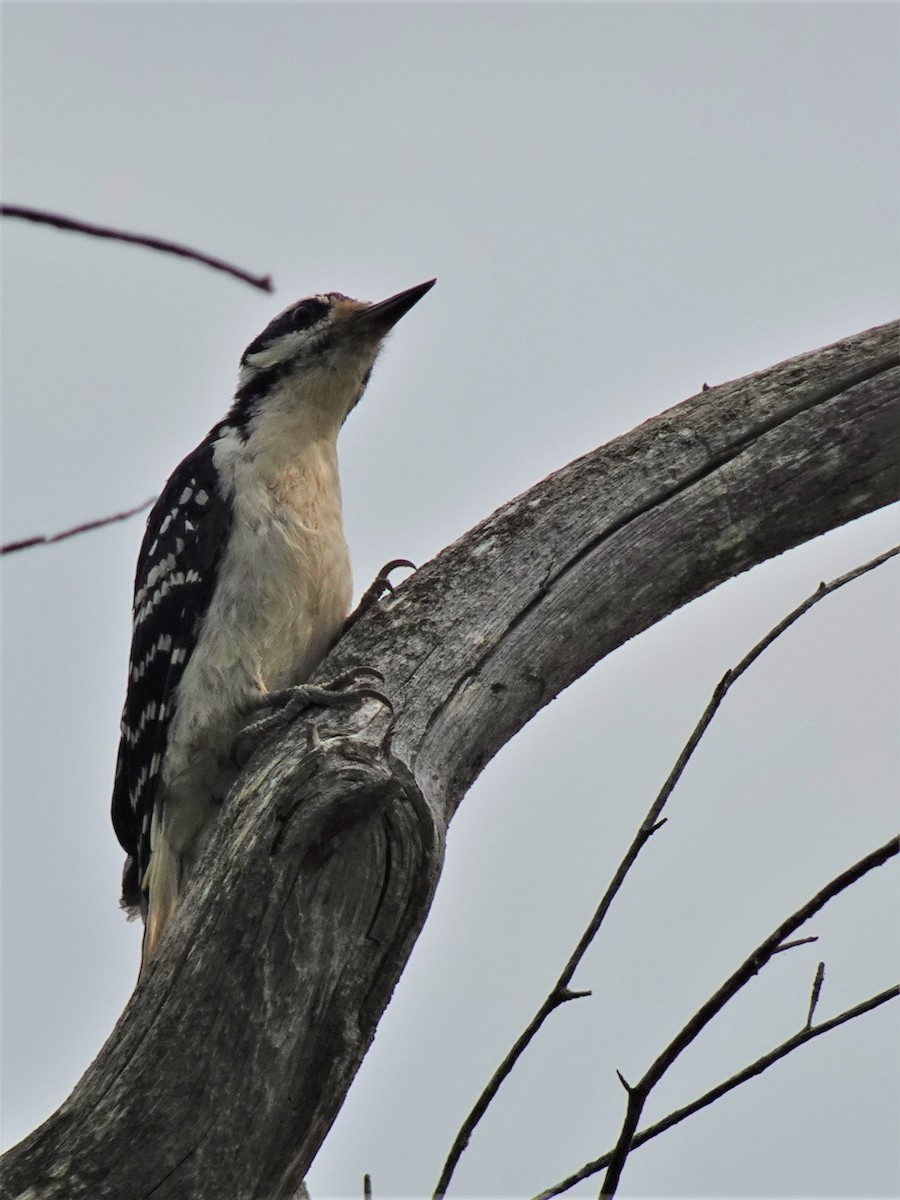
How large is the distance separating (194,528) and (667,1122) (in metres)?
2.66

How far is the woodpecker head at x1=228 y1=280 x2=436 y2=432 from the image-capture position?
15.5 ft

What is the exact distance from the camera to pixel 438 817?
2.82 metres

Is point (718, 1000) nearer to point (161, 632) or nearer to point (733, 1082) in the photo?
point (733, 1082)

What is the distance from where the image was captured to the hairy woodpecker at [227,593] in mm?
4047

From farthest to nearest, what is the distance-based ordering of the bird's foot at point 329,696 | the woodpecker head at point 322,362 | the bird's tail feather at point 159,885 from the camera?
1. the woodpecker head at point 322,362
2. the bird's tail feather at point 159,885
3. the bird's foot at point 329,696

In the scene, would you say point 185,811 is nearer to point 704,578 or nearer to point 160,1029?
point 160,1029

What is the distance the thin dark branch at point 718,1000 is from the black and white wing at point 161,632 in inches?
91.6

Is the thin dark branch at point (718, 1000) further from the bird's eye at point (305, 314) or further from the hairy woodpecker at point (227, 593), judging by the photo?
the bird's eye at point (305, 314)

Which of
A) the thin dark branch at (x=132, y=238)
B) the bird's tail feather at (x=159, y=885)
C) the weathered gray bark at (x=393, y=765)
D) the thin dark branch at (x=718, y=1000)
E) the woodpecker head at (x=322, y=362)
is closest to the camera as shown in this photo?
the thin dark branch at (x=132, y=238)

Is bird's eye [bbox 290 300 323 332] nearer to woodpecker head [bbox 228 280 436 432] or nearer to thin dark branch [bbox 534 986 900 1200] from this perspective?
woodpecker head [bbox 228 280 436 432]

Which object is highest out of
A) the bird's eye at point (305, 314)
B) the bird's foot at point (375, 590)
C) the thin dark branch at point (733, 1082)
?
the bird's eye at point (305, 314)

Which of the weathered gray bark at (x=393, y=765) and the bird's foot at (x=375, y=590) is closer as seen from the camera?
the weathered gray bark at (x=393, y=765)

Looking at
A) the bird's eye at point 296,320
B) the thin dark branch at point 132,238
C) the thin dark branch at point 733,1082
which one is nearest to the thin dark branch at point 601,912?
the thin dark branch at point 733,1082

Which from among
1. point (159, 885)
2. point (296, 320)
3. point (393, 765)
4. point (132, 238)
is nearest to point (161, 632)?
point (159, 885)
